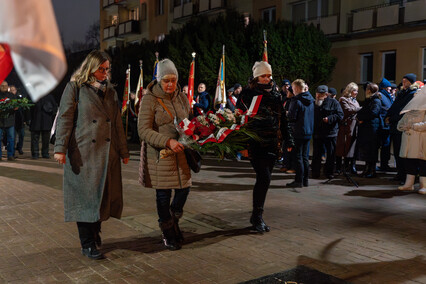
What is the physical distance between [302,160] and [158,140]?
4.73m

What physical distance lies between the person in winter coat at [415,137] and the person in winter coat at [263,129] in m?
3.44

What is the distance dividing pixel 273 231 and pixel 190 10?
32.1 m

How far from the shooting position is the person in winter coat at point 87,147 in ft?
14.7

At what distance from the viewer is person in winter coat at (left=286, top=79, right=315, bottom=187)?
882 centimetres

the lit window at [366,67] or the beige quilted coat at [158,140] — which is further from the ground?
the lit window at [366,67]

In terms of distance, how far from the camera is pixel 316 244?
5145 millimetres

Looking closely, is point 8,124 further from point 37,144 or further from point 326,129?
point 326,129

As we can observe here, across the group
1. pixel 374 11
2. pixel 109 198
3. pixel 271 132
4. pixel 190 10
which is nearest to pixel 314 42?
pixel 374 11

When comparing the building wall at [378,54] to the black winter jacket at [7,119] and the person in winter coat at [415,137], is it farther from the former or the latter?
the black winter jacket at [7,119]

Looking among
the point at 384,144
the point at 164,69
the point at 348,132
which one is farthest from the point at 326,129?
the point at 164,69

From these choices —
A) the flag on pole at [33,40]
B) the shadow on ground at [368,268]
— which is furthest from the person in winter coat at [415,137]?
the flag on pole at [33,40]

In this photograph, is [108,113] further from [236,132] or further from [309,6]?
[309,6]

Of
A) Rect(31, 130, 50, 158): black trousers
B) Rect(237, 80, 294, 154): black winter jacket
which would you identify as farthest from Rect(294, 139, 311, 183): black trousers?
Rect(31, 130, 50, 158): black trousers

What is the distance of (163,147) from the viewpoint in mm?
4684
